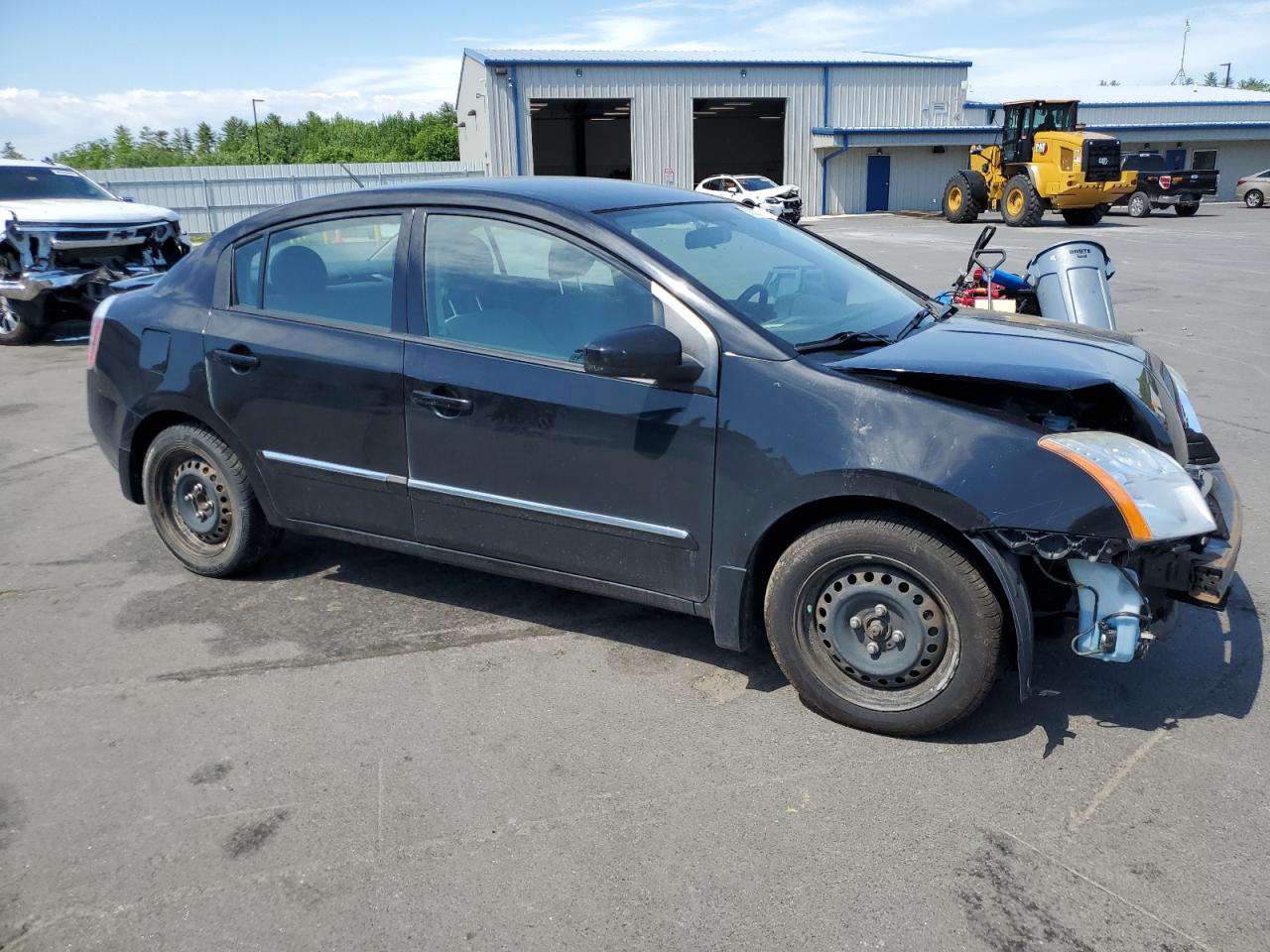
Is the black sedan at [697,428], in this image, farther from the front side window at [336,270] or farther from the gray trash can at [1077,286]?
the gray trash can at [1077,286]

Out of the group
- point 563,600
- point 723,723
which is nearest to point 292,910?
point 723,723

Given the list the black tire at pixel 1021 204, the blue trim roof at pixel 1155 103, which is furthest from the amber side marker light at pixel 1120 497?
the blue trim roof at pixel 1155 103

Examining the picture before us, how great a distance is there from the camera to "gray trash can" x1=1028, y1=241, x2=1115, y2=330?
596 cm

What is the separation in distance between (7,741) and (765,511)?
261cm

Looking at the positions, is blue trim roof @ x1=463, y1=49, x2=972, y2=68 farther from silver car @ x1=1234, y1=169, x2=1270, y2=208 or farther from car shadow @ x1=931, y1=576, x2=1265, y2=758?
car shadow @ x1=931, y1=576, x2=1265, y2=758

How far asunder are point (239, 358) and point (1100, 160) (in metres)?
27.0

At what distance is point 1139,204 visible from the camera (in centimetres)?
3047

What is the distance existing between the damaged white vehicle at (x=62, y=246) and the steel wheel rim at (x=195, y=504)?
306 inches

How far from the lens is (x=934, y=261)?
18688 mm

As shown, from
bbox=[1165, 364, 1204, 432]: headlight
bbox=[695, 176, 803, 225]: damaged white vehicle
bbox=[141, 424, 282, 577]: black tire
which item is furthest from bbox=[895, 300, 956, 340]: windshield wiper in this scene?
bbox=[695, 176, 803, 225]: damaged white vehicle

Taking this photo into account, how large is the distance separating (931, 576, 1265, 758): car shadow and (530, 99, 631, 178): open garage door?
50.3 metres

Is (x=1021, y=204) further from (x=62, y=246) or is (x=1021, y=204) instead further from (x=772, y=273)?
(x=772, y=273)

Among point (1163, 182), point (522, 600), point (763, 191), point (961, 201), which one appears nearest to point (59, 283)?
point (522, 600)

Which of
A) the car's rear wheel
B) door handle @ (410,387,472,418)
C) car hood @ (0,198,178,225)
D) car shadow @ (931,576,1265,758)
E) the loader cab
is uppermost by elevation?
the loader cab
